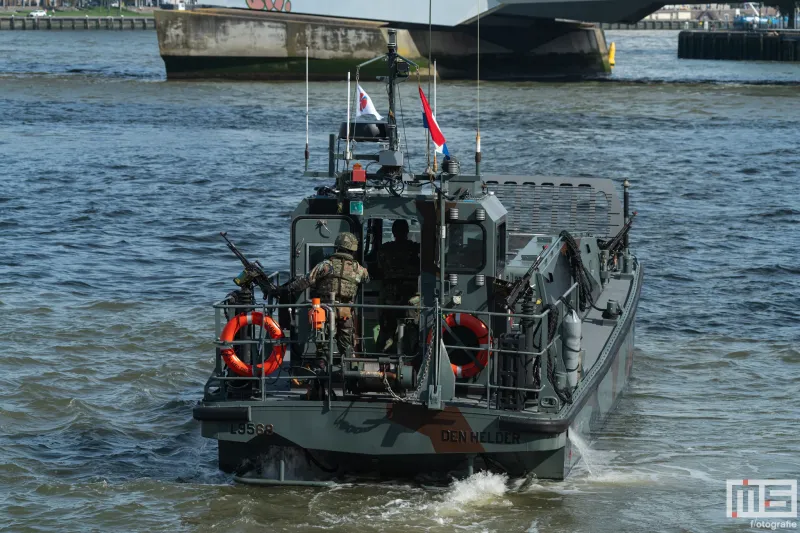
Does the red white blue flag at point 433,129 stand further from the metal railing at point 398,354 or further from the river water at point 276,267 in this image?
the river water at point 276,267

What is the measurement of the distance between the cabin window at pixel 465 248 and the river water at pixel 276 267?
78.2 inches

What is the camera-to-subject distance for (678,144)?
132 feet

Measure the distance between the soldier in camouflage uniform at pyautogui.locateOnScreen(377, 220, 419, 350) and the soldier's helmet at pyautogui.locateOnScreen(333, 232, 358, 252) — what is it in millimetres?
513

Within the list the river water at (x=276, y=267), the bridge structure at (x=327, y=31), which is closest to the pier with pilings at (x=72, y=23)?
the bridge structure at (x=327, y=31)

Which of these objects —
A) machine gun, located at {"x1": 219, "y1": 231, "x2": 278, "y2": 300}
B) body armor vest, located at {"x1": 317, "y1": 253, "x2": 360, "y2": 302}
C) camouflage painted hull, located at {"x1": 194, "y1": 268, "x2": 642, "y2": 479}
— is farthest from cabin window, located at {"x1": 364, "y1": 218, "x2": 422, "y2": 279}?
camouflage painted hull, located at {"x1": 194, "y1": 268, "x2": 642, "y2": 479}

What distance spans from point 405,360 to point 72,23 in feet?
460

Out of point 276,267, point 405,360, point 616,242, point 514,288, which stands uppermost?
point 514,288

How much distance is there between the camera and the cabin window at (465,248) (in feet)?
38.4

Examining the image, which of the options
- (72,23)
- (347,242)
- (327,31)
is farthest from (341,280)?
(72,23)

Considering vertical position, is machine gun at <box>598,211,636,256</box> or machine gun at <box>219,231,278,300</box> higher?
machine gun at <box>219,231,278,300</box>

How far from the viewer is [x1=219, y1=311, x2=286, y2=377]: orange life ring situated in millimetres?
11281

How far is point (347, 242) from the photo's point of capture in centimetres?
1152

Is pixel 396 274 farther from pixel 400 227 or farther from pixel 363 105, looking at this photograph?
pixel 363 105

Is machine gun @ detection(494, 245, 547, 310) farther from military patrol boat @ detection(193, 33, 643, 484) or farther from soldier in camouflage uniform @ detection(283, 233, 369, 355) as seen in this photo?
soldier in camouflage uniform @ detection(283, 233, 369, 355)
